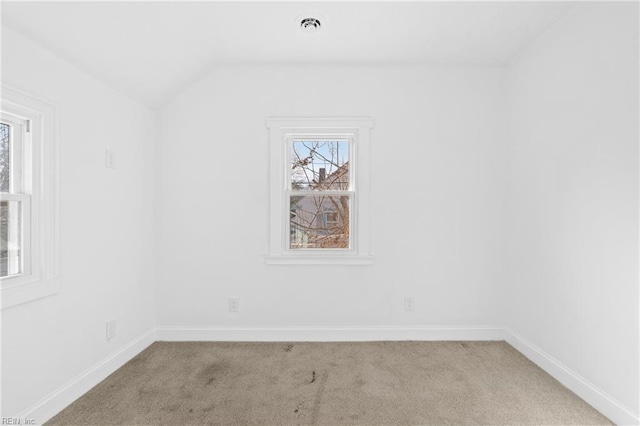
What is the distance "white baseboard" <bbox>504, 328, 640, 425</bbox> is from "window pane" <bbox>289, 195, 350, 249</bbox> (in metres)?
1.68

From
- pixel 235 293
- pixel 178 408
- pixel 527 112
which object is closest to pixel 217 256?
pixel 235 293

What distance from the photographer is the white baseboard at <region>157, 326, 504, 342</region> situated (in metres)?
2.92

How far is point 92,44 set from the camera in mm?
1947

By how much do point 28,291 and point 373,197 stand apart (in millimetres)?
2458

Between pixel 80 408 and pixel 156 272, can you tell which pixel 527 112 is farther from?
pixel 80 408

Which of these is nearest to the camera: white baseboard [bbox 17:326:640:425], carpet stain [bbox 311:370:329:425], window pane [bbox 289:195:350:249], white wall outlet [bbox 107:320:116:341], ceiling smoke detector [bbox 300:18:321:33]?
carpet stain [bbox 311:370:329:425]

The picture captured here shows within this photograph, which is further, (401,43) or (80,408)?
(401,43)

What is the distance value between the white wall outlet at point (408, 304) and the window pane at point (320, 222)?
2.37 feet

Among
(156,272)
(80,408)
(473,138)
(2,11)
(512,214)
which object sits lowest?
(80,408)

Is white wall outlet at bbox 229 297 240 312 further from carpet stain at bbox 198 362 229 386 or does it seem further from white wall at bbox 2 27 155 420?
white wall at bbox 2 27 155 420

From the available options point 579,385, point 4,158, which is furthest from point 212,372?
point 579,385

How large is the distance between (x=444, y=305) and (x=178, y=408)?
2.26 meters

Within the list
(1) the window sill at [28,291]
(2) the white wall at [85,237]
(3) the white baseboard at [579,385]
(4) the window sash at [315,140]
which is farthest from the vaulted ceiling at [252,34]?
(3) the white baseboard at [579,385]

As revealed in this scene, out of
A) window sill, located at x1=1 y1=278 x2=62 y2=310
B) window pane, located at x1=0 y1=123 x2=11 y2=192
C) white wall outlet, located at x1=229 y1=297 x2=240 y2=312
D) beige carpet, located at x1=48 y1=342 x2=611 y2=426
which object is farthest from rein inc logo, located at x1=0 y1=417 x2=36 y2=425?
white wall outlet, located at x1=229 y1=297 x2=240 y2=312
